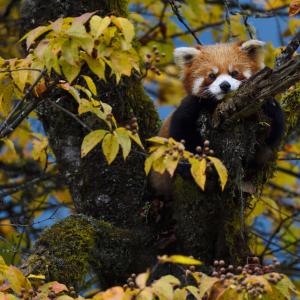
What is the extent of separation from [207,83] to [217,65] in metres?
0.16

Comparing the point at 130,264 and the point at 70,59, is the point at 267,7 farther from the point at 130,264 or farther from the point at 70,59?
the point at 70,59

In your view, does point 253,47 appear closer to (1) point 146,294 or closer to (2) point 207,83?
(2) point 207,83

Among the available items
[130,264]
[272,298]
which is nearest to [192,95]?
[130,264]

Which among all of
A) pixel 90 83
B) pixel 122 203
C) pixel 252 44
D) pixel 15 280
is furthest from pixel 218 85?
pixel 15 280

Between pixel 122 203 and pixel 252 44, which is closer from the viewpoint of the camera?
pixel 122 203

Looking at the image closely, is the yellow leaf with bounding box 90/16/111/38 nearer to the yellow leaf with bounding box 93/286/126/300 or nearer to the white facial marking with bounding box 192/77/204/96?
the yellow leaf with bounding box 93/286/126/300

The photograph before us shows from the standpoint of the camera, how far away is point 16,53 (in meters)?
7.92

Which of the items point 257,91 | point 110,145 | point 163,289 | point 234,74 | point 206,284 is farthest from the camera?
point 234,74

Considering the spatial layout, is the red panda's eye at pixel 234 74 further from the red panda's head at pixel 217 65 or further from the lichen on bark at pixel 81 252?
the lichen on bark at pixel 81 252

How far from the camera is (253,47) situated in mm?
5637

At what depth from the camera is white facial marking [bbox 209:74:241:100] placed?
5.20 m

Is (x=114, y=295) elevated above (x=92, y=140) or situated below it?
below

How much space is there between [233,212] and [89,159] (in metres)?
1.12

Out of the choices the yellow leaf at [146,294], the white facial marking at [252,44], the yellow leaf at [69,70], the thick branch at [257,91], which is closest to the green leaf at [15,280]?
the yellow leaf at [146,294]
